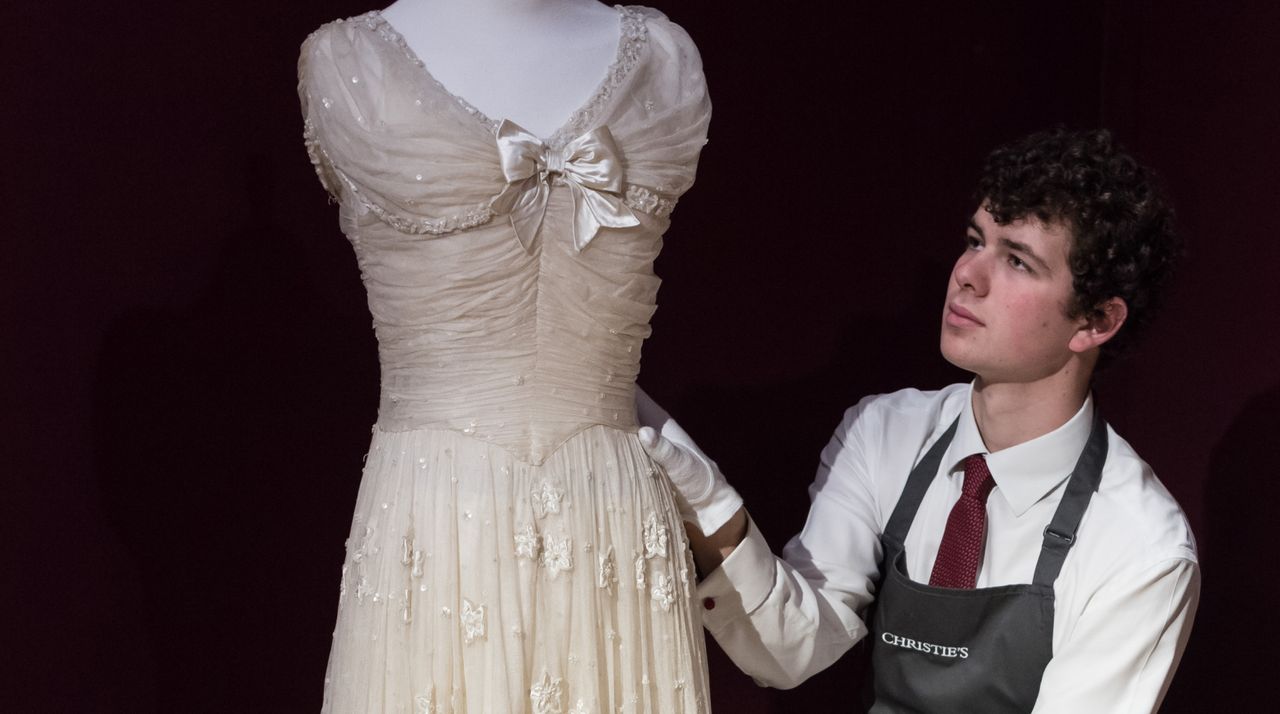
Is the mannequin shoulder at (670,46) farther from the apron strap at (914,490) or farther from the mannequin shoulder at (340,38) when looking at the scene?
the apron strap at (914,490)

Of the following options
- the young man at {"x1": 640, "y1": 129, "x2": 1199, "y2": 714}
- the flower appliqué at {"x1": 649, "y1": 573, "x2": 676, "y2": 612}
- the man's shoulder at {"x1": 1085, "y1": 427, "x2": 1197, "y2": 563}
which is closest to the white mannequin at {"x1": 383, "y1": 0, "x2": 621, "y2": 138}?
the flower appliqué at {"x1": 649, "y1": 573, "x2": 676, "y2": 612}

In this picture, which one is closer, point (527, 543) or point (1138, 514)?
point (527, 543)

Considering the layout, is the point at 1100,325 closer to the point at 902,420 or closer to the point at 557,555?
the point at 902,420

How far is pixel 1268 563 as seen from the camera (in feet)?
7.47

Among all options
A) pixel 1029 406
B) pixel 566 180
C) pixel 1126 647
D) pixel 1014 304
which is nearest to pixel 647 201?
pixel 566 180

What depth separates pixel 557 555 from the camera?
4.62ft

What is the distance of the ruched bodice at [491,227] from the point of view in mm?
1393

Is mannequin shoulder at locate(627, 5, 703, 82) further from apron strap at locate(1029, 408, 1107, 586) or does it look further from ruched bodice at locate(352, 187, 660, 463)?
apron strap at locate(1029, 408, 1107, 586)

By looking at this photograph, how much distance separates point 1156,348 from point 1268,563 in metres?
0.45

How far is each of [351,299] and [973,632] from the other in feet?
3.27

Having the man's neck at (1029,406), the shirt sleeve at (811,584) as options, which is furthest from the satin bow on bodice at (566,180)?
the man's neck at (1029,406)

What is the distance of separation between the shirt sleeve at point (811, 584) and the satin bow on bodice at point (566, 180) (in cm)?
47

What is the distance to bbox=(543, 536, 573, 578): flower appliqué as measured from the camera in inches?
55.4

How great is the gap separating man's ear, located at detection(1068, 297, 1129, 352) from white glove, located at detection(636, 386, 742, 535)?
537 millimetres
